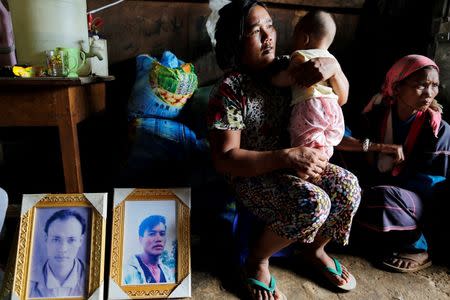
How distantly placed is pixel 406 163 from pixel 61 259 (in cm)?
156

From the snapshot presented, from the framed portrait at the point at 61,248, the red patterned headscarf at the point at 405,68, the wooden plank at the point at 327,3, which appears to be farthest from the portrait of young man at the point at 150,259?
the wooden plank at the point at 327,3

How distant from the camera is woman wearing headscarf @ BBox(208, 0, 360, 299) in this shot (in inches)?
44.2

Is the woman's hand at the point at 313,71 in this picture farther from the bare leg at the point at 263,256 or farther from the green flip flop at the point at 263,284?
the green flip flop at the point at 263,284

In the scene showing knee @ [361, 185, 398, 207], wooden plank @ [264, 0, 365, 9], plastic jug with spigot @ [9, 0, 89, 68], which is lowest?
knee @ [361, 185, 398, 207]

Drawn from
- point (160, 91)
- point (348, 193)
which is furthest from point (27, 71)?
point (348, 193)

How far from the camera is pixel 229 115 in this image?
1168mm

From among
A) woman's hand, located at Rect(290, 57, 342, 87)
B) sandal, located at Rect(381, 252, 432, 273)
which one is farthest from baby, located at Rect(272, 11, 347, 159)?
sandal, located at Rect(381, 252, 432, 273)

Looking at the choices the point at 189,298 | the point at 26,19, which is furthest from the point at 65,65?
the point at 189,298

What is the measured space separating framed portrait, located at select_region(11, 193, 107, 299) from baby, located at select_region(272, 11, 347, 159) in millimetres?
807

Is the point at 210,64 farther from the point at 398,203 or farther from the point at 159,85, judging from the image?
the point at 398,203

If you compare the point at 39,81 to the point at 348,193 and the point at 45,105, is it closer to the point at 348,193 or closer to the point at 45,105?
the point at 45,105

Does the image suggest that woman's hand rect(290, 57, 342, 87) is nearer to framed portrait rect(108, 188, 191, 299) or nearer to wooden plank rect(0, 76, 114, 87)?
framed portrait rect(108, 188, 191, 299)

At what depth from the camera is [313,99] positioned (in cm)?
113

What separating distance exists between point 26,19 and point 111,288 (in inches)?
46.0
